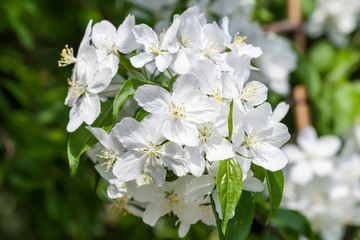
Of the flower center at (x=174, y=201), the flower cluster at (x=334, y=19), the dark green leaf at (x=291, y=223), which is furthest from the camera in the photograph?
the flower cluster at (x=334, y=19)

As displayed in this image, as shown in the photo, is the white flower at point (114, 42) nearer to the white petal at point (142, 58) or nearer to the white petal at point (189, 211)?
the white petal at point (142, 58)

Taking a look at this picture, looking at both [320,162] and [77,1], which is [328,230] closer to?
[320,162]

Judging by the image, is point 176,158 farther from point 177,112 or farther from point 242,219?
point 242,219

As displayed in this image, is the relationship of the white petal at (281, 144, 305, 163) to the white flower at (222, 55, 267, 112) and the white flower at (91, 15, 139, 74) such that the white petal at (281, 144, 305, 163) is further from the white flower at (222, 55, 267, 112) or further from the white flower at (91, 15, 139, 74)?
the white flower at (91, 15, 139, 74)

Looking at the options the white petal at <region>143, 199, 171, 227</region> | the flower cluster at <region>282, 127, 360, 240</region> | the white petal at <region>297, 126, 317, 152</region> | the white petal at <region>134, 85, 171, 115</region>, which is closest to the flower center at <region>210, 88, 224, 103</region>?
the white petal at <region>134, 85, 171, 115</region>

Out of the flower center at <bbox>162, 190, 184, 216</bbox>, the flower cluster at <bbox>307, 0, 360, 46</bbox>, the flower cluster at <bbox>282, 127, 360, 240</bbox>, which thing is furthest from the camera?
the flower cluster at <bbox>307, 0, 360, 46</bbox>

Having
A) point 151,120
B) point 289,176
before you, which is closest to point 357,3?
point 289,176

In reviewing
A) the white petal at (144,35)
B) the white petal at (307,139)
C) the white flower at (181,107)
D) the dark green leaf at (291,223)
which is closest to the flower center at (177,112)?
the white flower at (181,107)

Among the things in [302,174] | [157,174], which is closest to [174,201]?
[157,174]
